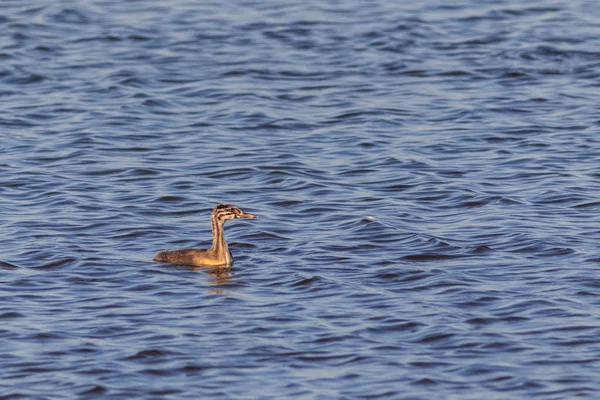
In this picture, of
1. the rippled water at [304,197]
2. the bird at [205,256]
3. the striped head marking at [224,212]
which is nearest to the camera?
the rippled water at [304,197]

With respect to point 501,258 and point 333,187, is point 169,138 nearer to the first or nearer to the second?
point 333,187

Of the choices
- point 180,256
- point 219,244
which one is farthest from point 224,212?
point 180,256

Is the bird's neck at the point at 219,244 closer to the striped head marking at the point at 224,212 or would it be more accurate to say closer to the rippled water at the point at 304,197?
the striped head marking at the point at 224,212

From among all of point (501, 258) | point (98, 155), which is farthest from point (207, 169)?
point (501, 258)

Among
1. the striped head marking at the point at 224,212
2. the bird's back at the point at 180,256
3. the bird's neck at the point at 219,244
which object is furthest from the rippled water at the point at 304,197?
the striped head marking at the point at 224,212

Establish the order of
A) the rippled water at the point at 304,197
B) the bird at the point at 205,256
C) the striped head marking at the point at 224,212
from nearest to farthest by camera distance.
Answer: the rippled water at the point at 304,197
the bird at the point at 205,256
the striped head marking at the point at 224,212

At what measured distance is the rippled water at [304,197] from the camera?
1166 cm

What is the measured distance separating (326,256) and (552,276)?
8.65ft

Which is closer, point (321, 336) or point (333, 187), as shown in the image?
point (321, 336)

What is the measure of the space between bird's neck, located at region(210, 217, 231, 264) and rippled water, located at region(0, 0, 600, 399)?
0.27m

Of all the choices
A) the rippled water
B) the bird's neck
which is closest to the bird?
the bird's neck

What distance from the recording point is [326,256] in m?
15.0

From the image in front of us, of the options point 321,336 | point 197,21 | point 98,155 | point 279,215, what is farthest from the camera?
point 197,21

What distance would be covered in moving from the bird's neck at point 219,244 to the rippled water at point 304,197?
27 centimetres
